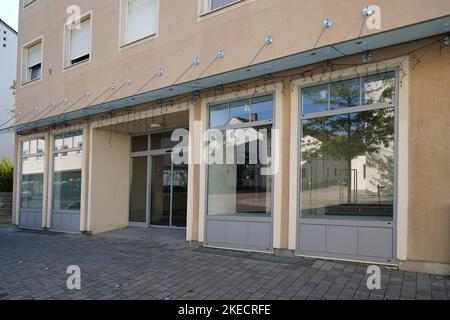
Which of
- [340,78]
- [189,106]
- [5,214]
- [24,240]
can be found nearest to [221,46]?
[189,106]

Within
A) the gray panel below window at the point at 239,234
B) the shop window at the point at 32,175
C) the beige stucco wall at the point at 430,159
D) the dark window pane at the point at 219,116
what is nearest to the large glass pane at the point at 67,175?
the shop window at the point at 32,175

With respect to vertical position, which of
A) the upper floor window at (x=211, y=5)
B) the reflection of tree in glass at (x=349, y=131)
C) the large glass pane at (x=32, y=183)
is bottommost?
the large glass pane at (x=32, y=183)

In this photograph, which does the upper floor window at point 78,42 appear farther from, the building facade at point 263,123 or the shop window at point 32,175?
the shop window at point 32,175

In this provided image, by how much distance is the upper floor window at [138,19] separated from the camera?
934 centimetres

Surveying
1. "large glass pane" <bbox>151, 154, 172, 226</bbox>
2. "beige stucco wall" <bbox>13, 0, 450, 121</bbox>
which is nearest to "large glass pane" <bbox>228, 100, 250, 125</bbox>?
"beige stucco wall" <bbox>13, 0, 450, 121</bbox>

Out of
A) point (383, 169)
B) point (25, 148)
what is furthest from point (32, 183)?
point (383, 169)

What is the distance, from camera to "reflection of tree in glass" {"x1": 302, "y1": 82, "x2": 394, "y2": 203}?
6.05 meters

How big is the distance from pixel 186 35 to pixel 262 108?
2.57 meters

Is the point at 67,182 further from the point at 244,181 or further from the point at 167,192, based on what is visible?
the point at 244,181

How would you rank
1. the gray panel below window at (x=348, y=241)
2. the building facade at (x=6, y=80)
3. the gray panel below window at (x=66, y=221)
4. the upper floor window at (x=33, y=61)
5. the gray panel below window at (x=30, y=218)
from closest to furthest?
the gray panel below window at (x=348, y=241), the gray panel below window at (x=66, y=221), the gray panel below window at (x=30, y=218), the upper floor window at (x=33, y=61), the building facade at (x=6, y=80)

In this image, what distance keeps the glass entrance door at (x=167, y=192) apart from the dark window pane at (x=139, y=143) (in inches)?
21.4

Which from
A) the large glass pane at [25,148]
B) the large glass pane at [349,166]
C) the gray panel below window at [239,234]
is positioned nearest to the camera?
the large glass pane at [349,166]

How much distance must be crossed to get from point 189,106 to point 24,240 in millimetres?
6255

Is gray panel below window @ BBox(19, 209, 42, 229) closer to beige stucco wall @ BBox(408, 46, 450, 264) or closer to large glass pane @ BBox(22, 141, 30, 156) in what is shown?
large glass pane @ BBox(22, 141, 30, 156)
